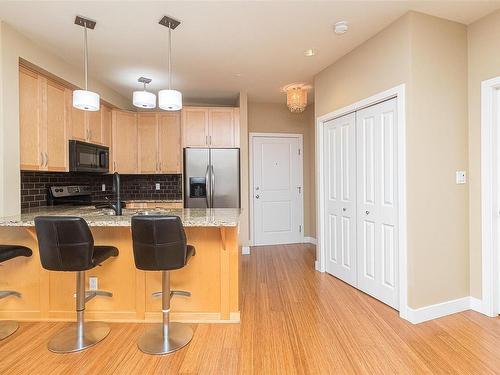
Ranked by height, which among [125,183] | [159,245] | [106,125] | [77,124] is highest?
[106,125]

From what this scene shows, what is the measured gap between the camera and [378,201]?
111 inches

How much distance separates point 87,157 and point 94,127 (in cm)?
49

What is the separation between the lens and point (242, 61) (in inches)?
132

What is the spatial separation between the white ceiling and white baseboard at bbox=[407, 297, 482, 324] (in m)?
2.47

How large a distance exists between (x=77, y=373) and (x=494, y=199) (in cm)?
343

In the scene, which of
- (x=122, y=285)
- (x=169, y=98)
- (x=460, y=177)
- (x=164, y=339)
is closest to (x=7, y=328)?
(x=122, y=285)

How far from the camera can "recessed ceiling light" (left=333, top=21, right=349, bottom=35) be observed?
251 cm

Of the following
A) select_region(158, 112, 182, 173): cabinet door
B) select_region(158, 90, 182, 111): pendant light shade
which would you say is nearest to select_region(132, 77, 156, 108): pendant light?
select_region(158, 90, 182, 111): pendant light shade

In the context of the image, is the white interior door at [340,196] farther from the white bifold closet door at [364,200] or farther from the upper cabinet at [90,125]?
the upper cabinet at [90,125]

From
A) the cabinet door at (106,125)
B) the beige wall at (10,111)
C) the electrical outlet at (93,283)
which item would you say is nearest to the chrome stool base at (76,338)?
the electrical outlet at (93,283)

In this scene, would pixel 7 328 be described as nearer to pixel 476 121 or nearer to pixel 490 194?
pixel 490 194

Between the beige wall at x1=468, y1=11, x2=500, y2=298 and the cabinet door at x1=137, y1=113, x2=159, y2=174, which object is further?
the cabinet door at x1=137, y1=113, x2=159, y2=174

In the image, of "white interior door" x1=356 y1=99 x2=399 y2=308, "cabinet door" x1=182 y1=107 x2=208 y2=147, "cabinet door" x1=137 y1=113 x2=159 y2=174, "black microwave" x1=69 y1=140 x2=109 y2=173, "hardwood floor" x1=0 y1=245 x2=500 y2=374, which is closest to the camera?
"hardwood floor" x1=0 y1=245 x2=500 y2=374

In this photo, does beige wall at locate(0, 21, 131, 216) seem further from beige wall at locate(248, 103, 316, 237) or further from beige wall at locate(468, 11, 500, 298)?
beige wall at locate(468, 11, 500, 298)
